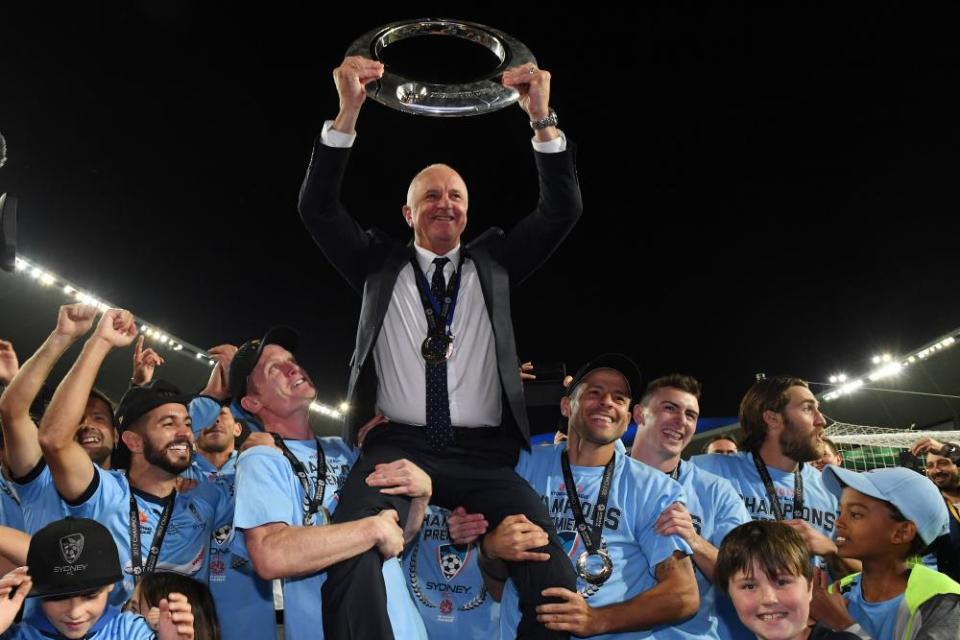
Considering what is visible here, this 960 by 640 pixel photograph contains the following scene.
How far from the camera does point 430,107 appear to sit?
13.6 ft

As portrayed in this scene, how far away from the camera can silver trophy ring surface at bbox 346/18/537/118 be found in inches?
162

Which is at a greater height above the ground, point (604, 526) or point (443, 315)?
point (443, 315)

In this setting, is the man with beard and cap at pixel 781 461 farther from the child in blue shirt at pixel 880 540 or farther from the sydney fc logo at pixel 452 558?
the sydney fc logo at pixel 452 558

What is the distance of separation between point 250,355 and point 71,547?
1.31m

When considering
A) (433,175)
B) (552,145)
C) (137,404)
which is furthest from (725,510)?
(137,404)

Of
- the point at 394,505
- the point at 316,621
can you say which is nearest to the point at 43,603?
the point at 316,621

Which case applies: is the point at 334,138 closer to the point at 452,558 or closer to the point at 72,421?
the point at 72,421

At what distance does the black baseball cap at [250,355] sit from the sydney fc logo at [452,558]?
144cm

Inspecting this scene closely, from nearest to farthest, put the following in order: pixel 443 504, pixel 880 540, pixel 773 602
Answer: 1. pixel 773 602
2. pixel 443 504
3. pixel 880 540

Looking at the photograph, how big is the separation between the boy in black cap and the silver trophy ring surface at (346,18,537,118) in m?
2.46

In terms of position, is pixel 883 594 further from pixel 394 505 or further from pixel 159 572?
pixel 159 572

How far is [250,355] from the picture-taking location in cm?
458

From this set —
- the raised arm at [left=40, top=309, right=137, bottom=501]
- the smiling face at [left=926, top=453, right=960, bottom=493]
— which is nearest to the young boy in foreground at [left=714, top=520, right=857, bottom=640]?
the raised arm at [left=40, top=309, right=137, bottom=501]

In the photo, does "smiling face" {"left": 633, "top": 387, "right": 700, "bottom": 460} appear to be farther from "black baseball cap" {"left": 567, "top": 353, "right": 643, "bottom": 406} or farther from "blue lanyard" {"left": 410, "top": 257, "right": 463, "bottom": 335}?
"blue lanyard" {"left": 410, "top": 257, "right": 463, "bottom": 335}
